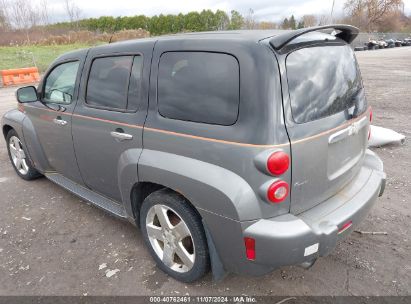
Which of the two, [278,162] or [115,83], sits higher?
[115,83]

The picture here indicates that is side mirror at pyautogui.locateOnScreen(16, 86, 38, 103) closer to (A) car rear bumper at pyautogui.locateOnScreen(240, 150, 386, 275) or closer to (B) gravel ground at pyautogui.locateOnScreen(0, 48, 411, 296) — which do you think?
(B) gravel ground at pyautogui.locateOnScreen(0, 48, 411, 296)

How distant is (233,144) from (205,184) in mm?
314

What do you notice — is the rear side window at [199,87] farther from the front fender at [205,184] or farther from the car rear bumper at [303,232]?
the car rear bumper at [303,232]

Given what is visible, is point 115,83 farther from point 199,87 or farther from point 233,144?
point 233,144

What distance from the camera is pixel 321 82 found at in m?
2.32

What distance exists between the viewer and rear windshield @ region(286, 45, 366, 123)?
215cm

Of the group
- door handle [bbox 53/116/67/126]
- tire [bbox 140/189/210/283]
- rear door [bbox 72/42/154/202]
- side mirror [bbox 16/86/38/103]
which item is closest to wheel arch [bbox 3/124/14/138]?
side mirror [bbox 16/86/38/103]

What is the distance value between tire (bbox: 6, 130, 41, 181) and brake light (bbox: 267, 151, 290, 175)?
3724mm

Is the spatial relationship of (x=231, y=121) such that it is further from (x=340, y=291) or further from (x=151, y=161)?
(x=340, y=291)

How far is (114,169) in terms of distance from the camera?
2.96 m

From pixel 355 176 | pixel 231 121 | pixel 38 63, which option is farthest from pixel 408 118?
pixel 38 63

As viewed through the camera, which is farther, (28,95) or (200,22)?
(200,22)

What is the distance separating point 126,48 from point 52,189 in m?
2.54

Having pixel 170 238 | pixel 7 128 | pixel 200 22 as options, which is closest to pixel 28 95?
pixel 7 128
